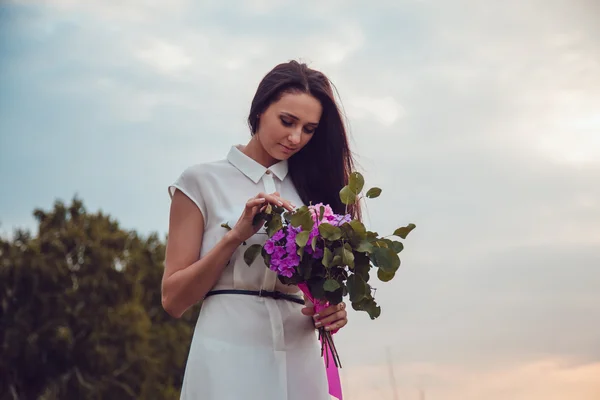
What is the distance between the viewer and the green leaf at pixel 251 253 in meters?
3.75

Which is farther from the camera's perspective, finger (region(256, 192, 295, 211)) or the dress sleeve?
the dress sleeve

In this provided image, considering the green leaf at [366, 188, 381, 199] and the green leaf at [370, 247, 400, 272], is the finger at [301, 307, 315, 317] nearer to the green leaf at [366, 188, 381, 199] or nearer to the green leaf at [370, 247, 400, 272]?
the green leaf at [370, 247, 400, 272]

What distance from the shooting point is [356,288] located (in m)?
3.62

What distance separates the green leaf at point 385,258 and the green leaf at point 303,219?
285mm

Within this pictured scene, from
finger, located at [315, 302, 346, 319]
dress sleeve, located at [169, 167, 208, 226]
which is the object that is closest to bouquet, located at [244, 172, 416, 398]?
finger, located at [315, 302, 346, 319]

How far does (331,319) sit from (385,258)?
0.42 meters

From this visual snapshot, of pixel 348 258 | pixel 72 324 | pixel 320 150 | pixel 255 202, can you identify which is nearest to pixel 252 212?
pixel 255 202

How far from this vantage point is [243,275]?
3.91 meters

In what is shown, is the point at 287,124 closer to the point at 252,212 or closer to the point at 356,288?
the point at 252,212

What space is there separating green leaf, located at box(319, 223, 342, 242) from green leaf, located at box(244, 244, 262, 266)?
32 centimetres

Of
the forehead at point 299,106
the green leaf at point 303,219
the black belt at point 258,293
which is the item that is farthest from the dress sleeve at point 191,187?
the green leaf at point 303,219

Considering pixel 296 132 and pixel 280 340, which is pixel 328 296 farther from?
pixel 296 132

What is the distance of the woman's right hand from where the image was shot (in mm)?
3604

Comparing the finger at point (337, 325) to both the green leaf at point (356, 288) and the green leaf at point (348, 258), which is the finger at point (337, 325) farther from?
the green leaf at point (348, 258)
